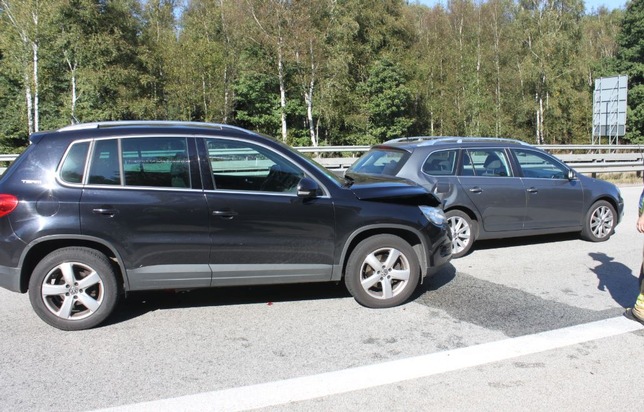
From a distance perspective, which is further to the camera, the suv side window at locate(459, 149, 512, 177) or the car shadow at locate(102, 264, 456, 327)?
the suv side window at locate(459, 149, 512, 177)

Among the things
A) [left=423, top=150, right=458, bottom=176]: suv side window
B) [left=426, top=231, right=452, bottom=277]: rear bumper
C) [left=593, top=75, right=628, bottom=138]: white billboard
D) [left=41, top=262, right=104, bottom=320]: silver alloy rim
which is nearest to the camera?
[left=41, top=262, right=104, bottom=320]: silver alloy rim

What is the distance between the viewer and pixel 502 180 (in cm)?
752

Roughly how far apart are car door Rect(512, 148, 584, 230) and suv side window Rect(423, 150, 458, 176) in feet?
3.57

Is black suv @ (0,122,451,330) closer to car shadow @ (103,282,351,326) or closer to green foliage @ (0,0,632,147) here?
car shadow @ (103,282,351,326)

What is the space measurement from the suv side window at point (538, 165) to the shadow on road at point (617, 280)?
135cm

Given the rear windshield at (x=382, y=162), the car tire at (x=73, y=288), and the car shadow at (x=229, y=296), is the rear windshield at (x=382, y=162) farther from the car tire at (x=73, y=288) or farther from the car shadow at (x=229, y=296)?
the car tire at (x=73, y=288)

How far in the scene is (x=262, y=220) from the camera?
478cm

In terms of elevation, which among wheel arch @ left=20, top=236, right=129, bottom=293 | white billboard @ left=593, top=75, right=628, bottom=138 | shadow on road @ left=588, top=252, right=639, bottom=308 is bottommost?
shadow on road @ left=588, top=252, right=639, bottom=308

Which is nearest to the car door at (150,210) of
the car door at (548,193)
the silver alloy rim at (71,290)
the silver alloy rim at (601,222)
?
the silver alloy rim at (71,290)

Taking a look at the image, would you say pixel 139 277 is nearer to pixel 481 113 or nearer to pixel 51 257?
pixel 51 257

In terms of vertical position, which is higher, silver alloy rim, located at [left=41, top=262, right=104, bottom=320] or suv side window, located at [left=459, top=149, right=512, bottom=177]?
suv side window, located at [left=459, top=149, right=512, bottom=177]

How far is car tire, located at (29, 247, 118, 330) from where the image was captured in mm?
4500

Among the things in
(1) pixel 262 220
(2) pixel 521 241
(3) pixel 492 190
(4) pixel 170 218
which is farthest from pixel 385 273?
(2) pixel 521 241

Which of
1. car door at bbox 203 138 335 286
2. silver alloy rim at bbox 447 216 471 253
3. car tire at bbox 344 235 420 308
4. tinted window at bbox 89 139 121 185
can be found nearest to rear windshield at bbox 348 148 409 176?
silver alloy rim at bbox 447 216 471 253
